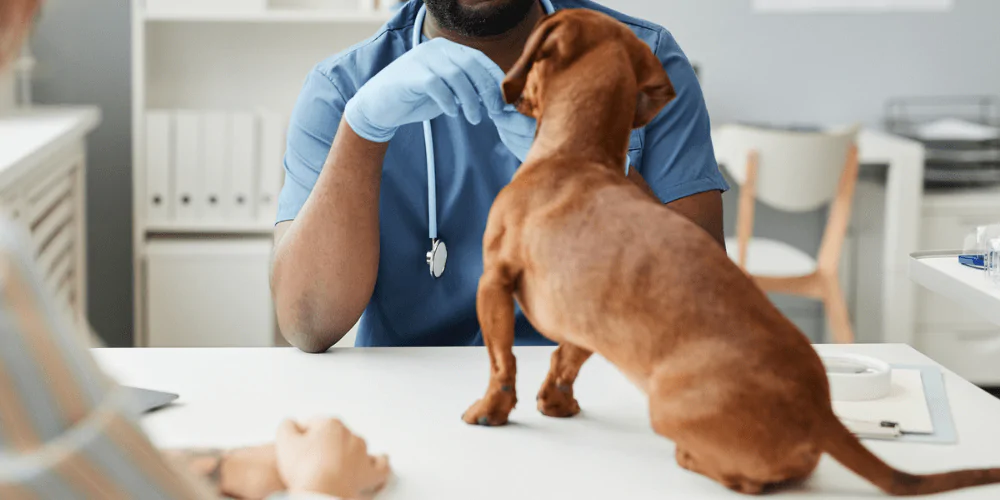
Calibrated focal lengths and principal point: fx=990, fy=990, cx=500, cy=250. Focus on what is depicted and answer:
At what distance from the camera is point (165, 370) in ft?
3.16

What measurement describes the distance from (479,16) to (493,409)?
60cm

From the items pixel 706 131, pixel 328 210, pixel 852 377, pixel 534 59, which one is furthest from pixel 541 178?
pixel 706 131

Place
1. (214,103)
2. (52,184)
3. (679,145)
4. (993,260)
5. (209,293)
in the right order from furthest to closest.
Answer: (214,103) < (209,293) < (52,184) < (679,145) < (993,260)

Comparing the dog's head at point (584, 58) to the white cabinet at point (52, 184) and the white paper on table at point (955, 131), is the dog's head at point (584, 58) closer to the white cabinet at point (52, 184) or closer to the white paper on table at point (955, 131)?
the white cabinet at point (52, 184)

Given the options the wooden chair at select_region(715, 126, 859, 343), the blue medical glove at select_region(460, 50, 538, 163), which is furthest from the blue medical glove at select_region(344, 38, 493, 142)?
the wooden chair at select_region(715, 126, 859, 343)

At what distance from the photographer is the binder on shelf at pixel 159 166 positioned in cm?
251

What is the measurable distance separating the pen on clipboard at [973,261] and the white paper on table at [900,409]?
197 millimetres

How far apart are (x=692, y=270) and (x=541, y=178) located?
0.46ft

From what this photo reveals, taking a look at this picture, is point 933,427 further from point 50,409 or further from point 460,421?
point 50,409

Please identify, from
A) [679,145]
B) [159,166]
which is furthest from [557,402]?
[159,166]

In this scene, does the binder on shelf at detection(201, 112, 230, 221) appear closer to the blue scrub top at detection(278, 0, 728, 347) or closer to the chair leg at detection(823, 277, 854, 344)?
the blue scrub top at detection(278, 0, 728, 347)

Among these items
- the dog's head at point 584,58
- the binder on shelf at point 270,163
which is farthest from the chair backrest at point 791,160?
the dog's head at point 584,58

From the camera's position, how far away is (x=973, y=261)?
42.1 inches

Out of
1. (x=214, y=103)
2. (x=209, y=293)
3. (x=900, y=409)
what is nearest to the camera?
(x=900, y=409)
